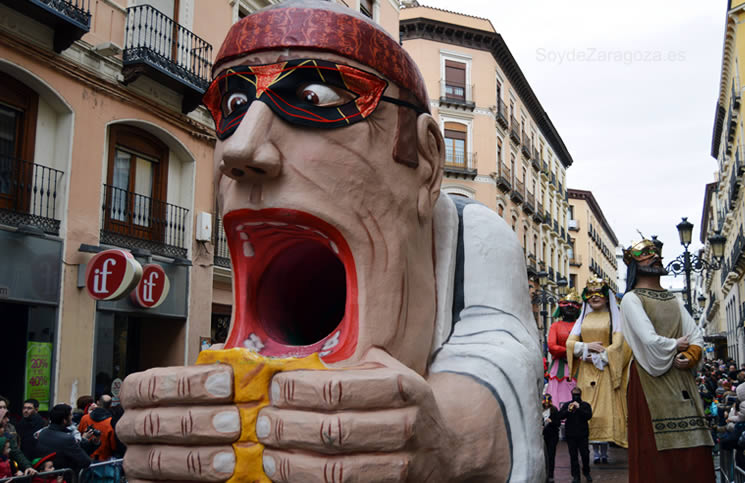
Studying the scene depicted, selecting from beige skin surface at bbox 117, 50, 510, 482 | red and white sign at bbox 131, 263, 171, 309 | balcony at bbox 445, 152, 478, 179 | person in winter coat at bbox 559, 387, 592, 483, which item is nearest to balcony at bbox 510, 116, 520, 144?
balcony at bbox 445, 152, 478, 179

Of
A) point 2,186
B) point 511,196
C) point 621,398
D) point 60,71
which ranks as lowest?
point 621,398

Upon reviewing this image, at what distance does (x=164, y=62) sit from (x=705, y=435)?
9.73 m

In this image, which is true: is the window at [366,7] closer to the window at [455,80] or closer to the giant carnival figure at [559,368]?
the giant carnival figure at [559,368]

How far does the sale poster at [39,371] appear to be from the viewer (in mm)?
9133

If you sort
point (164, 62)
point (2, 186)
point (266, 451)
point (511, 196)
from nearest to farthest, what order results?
point (266, 451), point (2, 186), point (164, 62), point (511, 196)

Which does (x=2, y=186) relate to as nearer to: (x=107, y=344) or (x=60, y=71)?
(x=60, y=71)

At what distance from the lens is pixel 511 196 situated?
32.8m

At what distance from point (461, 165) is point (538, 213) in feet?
33.5

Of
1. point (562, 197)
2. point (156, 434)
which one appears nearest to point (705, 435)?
point (156, 434)

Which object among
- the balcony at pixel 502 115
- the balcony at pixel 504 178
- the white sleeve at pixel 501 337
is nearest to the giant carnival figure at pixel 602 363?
the white sleeve at pixel 501 337

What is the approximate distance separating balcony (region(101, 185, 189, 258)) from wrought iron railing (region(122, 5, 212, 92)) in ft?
6.84

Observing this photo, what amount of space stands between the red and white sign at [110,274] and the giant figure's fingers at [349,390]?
8572 mm

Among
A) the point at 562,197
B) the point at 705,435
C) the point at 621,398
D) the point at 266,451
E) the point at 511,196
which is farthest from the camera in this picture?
the point at 562,197

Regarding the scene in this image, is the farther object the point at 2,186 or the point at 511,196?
the point at 511,196
